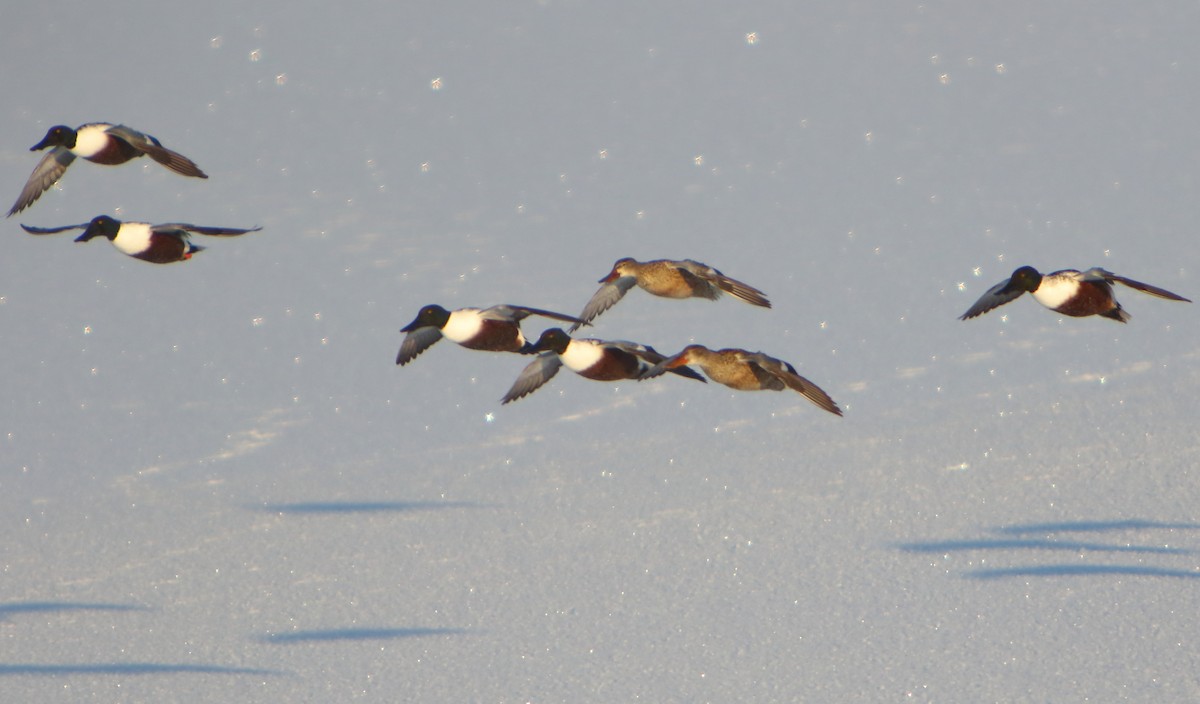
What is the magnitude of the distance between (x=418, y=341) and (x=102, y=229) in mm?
1885

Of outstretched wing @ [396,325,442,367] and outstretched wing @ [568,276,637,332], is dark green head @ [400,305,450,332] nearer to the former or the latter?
outstretched wing @ [396,325,442,367]

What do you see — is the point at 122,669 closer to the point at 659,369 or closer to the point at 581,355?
the point at 581,355

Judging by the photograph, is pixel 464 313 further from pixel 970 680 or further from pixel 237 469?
pixel 237 469

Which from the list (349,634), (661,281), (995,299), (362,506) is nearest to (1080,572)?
(349,634)

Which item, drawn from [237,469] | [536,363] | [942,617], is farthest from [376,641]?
[536,363]

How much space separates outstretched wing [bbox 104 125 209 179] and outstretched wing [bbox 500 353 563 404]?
1.95m

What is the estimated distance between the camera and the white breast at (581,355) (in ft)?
23.4

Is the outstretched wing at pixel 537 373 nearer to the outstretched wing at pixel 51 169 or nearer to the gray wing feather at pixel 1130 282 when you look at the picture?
the gray wing feather at pixel 1130 282

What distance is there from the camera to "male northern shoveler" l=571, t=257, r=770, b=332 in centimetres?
→ 818

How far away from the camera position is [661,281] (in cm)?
877

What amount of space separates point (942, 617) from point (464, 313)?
A: 18.4m

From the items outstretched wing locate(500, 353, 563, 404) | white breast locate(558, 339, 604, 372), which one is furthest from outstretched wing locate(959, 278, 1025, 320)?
outstretched wing locate(500, 353, 563, 404)

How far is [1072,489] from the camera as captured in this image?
2970 cm

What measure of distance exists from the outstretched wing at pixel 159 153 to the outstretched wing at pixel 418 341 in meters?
1.45
